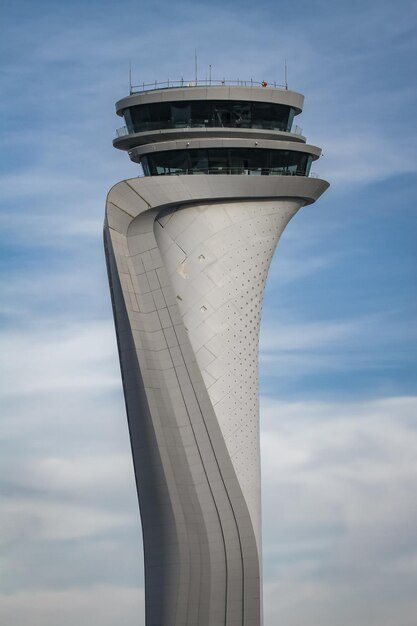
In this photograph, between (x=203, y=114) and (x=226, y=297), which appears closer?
(x=226, y=297)

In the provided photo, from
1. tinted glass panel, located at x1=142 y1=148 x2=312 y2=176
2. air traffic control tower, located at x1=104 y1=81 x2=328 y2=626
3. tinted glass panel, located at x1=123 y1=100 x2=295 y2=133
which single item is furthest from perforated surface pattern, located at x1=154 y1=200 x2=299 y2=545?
tinted glass panel, located at x1=123 y1=100 x2=295 y2=133

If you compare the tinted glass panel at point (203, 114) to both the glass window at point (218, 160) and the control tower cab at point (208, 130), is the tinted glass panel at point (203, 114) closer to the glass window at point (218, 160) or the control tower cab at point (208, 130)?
the control tower cab at point (208, 130)

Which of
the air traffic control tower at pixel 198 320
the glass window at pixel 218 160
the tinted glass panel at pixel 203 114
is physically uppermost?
the tinted glass panel at pixel 203 114

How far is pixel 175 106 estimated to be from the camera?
146375 mm

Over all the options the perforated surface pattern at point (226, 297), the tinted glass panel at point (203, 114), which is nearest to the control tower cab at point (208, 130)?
the tinted glass panel at point (203, 114)

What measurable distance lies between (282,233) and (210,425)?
10642 millimetres

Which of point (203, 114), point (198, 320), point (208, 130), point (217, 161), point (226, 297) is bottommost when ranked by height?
point (198, 320)

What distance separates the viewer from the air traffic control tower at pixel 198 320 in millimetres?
144500

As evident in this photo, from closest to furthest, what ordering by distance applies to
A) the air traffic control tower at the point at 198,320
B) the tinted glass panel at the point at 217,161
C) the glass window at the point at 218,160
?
the air traffic control tower at the point at 198,320
the tinted glass panel at the point at 217,161
the glass window at the point at 218,160

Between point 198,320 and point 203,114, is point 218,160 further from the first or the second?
point 198,320

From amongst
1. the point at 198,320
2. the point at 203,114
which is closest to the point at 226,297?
the point at 198,320

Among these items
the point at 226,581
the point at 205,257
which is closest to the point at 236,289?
the point at 205,257

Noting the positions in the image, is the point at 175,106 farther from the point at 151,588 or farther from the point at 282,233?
the point at 151,588

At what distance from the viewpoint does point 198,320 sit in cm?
14562
